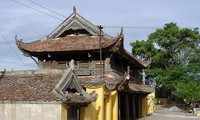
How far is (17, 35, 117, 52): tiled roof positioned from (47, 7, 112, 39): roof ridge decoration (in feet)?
1.49

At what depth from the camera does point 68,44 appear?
2580 centimetres

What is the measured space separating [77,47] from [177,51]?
3680 centimetres

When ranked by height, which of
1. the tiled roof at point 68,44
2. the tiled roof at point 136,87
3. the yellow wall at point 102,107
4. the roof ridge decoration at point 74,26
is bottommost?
the yellow wall at point 102,107

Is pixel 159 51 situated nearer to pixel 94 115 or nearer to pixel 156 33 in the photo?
pixel 156 33

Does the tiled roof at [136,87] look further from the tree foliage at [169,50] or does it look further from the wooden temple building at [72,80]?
the tree foliage at [169,50]

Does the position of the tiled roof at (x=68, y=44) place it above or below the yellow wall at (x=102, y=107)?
above

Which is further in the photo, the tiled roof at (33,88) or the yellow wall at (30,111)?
the tiled roof at (33,88)

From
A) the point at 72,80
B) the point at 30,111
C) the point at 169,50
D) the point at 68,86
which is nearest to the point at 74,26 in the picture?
the point at 72,80

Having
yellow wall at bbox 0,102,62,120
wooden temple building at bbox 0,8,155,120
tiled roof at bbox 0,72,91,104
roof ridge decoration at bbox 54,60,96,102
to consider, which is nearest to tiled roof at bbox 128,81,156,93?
wooden temple building at bbox 0,8,155,120

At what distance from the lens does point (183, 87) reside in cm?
4812

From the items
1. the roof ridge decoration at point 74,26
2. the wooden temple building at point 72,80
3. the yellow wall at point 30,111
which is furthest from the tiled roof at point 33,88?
the roof ridge decoration at point 74,26

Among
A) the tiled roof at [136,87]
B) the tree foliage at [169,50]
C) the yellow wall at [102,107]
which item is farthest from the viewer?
the tree foliage at [169,50]

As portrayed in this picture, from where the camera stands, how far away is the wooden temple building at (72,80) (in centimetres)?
1603

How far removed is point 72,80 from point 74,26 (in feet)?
32.8
